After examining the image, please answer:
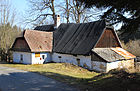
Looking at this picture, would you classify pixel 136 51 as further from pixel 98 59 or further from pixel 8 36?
pixel 8 36

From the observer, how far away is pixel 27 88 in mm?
8859

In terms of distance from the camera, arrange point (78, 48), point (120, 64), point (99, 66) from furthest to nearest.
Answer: point (78, 48), point (120, 64), point (99, 66)

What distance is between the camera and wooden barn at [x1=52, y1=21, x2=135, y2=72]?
18.7 m

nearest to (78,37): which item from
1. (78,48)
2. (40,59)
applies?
(78,48)

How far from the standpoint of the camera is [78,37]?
2325cm

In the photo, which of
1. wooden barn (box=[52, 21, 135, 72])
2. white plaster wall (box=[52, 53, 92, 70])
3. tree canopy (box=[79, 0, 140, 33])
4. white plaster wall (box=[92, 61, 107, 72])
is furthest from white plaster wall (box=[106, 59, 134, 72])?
tree canopy (box=[79, 0, 140, 33])

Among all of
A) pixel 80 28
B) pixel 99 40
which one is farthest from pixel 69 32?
pixel 99 40

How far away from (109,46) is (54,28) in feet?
38.7

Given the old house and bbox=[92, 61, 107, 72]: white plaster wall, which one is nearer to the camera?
bbox=[92, 61, 107, 72]: white plaster wall

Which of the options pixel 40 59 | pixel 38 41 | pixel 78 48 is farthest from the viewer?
pixel 38 41

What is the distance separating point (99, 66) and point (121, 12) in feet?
38.9

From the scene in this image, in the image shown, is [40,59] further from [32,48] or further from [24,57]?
[24,57]

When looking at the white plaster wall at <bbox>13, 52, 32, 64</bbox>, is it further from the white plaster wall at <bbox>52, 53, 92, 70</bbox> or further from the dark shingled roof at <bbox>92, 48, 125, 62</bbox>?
the dark shingled roof at <bbox>92, 48, 125, 62</bbox>

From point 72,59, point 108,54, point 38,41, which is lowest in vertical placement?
point 72,59
